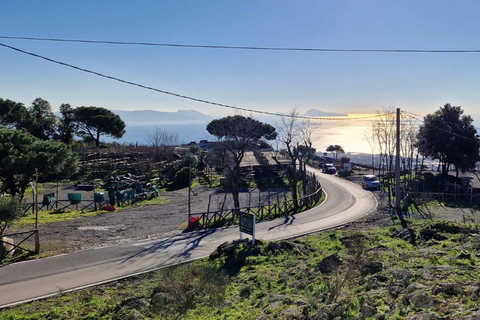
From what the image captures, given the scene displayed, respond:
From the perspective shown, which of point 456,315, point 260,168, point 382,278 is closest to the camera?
point 456,315

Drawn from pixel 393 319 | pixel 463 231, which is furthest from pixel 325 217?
pixel 393 319

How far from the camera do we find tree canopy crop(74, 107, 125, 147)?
67.9 metres

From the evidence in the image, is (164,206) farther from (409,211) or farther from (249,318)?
(249,318)

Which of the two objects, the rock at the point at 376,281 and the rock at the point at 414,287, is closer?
the rock at the point at 414,287

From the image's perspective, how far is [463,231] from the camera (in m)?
17.5

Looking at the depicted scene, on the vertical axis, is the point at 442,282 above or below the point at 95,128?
below

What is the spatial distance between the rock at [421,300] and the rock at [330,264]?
4.12 meters

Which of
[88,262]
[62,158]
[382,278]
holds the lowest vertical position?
[88,262]

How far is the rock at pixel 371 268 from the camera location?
1191 centimetres

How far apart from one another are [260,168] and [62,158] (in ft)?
94.2

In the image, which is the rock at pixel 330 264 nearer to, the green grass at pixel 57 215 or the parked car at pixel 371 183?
the green grass at pixel 57 215

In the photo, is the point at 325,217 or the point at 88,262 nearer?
the point at 88,262

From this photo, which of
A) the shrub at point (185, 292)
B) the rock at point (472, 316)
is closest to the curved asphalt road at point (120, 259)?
the shrub at point (185, 292)

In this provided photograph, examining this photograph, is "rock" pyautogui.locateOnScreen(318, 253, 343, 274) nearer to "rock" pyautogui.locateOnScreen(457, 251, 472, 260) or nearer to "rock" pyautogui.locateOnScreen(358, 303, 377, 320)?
"rock" pyautogui.locateOnScreen(457, 251, 472, 260)
